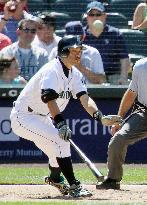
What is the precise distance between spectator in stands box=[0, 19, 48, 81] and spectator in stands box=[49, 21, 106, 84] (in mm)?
184

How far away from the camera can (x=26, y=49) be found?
10.9 m

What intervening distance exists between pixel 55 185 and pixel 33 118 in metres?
0.73

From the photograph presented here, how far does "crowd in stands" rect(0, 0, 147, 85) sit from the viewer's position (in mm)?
10953

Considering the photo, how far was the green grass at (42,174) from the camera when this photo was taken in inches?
343

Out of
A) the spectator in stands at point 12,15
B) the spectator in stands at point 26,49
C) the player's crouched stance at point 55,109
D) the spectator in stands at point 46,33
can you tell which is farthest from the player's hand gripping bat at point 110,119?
the spectator in stands at point 12,15

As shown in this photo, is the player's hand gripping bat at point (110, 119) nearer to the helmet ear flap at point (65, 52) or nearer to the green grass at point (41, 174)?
the helmet ear flap at point (65, 52)

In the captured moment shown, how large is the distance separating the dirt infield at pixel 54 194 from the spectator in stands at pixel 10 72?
312 centimetres

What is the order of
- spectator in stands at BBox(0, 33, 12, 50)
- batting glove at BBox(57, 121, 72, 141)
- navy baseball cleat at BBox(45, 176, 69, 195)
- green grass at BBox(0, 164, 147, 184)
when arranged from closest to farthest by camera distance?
batting glove at BBox(57, 121, 72, 141) < navy baseball cleat at BBox(45, 176, 69, 195) < green grass at BBox(0, 164, 147, 184) < spectator in stands at BBox(0, 33, 12, 50)

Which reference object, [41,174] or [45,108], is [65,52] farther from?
[41,174]

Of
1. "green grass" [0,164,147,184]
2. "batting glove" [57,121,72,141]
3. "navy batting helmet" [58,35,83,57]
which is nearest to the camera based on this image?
"batting glove" [57,121,72,141]

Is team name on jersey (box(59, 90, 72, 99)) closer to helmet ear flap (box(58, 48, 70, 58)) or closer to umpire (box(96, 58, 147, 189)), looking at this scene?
helmet ear flap (box(58, 48, 70, 58))

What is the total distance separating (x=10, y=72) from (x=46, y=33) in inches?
33.7

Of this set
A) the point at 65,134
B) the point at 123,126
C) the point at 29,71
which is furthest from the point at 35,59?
the point at 65,134

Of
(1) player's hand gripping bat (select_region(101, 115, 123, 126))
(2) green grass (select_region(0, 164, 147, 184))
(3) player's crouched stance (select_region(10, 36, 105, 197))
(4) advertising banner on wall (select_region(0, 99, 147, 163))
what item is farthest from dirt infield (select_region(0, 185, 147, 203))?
(4) advertising banner on wall (select_region(0, 99, 147, 163))
